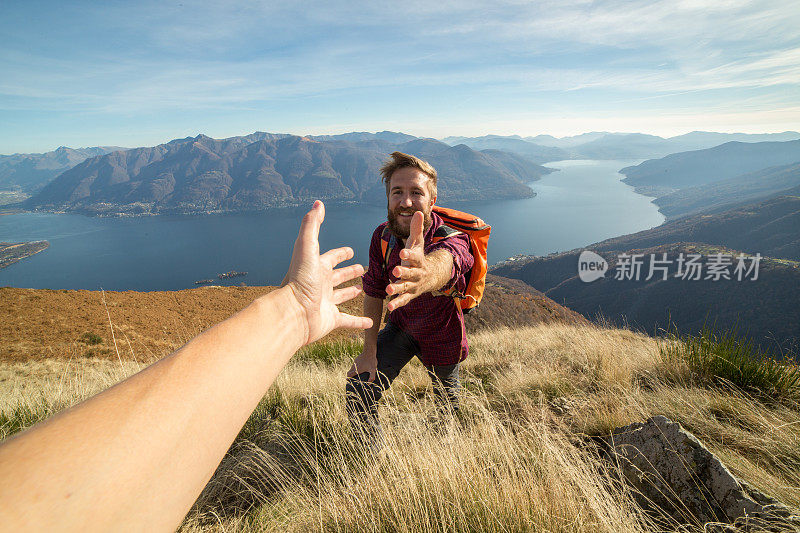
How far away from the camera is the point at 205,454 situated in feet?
2.83

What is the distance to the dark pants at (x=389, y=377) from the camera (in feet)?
8.71

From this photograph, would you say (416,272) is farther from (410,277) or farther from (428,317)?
(428,317)

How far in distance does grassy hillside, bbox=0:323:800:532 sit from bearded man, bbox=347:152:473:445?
22 cm

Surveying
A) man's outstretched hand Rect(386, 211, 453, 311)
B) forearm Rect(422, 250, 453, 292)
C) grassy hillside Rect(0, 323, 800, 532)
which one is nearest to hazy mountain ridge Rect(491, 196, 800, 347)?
grassy hillside Rect(0, 323, 800, 532)

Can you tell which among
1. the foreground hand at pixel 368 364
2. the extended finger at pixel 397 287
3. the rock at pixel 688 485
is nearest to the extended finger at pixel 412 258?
the extended finger at pixel 397 287

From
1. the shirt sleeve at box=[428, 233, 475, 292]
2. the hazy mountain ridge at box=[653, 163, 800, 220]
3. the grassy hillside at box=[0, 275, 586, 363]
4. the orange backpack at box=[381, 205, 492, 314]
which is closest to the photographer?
the shirt sleeve at box=[428, 233, 475, 292]

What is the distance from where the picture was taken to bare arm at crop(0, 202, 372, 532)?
0.63 metres

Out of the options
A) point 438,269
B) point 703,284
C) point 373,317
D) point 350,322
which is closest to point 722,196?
point 703,284

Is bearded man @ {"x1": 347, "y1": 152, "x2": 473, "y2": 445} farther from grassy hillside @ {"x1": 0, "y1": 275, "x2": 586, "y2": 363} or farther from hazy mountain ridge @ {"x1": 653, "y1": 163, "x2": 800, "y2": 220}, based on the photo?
hazy mountain ridge @ {"x1": 653, "y1": 163, "x2": 800, "y2": 220}

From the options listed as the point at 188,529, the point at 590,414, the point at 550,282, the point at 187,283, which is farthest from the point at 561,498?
the point at 187,283

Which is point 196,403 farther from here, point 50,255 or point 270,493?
point 50,255

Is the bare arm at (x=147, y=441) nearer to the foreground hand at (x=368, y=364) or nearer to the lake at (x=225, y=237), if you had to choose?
the foreground hand at (x=368, y=364)

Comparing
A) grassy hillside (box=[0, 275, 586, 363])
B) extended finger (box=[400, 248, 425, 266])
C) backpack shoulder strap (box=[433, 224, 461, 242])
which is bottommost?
grassy hillside (box=[0, 275, 586, 363])

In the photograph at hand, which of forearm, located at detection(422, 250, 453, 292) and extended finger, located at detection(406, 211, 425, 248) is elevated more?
extended finger, located at detection(406, 211, 425, 248)
